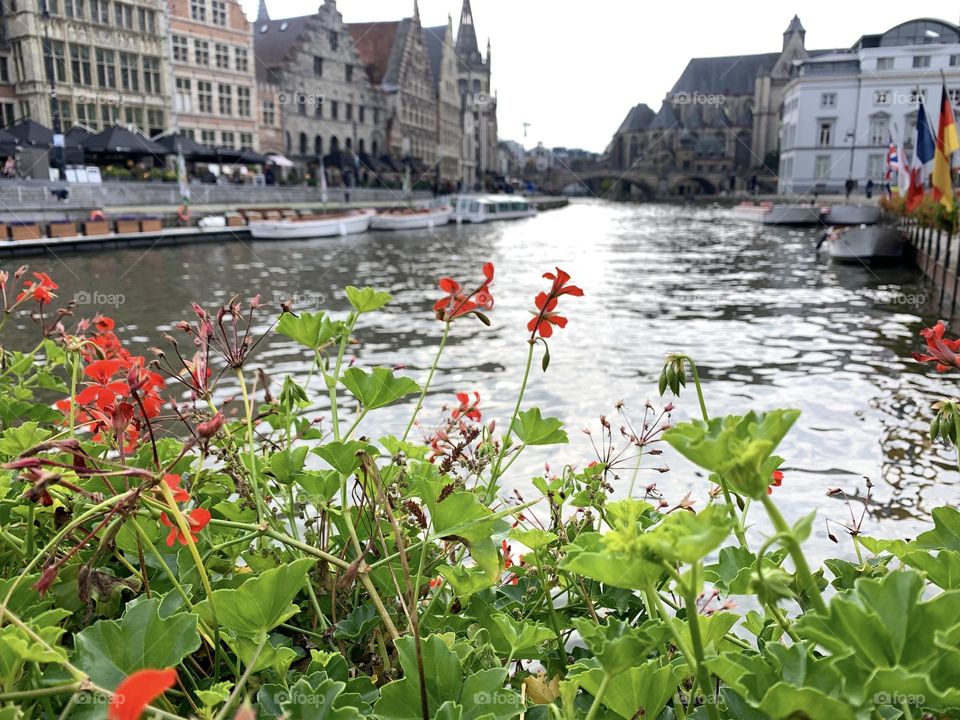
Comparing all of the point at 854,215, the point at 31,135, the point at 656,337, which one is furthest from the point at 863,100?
the point at 656,337

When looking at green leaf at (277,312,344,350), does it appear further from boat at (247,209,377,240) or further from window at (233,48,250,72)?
window at (233,48,250,72)

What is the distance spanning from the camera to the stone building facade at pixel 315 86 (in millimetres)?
51906

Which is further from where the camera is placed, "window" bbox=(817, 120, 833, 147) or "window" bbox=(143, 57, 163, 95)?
"window" bbox=(817, 120, 833, 147)

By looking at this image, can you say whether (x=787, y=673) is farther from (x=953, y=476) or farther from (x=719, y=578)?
(x=953, y=476)

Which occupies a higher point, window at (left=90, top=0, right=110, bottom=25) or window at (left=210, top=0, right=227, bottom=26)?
window at (left=210, top=0, right=227, bottom=26)

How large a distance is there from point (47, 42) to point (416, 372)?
36.5 metres

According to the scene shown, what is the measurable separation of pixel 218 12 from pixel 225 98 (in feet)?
15.4

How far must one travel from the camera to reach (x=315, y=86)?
55.8 meters

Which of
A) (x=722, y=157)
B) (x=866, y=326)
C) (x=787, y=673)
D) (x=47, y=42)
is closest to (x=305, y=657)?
(x=787, y=673)

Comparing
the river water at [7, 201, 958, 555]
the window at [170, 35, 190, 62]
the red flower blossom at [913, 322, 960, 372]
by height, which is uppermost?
the window at [170, 35, 190, 62]

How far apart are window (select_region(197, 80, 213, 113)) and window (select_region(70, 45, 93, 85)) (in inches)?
277

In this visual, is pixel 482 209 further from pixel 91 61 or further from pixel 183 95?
pixel 91 61

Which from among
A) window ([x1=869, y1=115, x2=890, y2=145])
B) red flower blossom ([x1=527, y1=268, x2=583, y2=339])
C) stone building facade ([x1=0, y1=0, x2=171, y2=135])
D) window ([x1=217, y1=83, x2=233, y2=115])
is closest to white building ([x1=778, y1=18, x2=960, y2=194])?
window ([x1=869, y1=115, x2=890, y2=145])

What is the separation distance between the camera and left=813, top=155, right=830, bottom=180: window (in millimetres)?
68162
